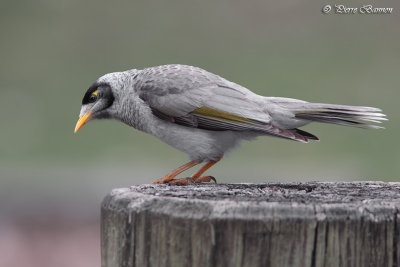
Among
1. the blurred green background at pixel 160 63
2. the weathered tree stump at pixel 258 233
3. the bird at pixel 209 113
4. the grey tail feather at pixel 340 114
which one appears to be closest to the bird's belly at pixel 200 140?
the bird at pixel 209 113

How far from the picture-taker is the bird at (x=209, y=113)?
25.4 ft

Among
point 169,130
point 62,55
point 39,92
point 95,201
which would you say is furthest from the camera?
point 62,55

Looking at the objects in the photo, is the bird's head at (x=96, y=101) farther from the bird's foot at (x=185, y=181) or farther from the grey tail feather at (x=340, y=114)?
the grey tail feather at (x=340, y=114)

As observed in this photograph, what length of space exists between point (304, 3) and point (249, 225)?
2649 cm

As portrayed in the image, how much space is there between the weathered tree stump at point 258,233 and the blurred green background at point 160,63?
27.5ft

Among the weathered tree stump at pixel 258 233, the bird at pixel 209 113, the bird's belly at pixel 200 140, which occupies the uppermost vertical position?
the bird at pixel 209 113

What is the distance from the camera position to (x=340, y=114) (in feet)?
25.4

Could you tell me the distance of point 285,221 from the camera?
15.1ft

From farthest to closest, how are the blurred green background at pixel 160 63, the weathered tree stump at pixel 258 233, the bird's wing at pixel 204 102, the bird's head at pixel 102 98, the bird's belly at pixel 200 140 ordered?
1. the blurred green background at pixel 160 63
2. the bird's head at pixel 102 98
3. the bird's belly at pixel 200 140
4. the bird's wing at pixel 204 102
5. the weathered tree stump at pixel 258 233

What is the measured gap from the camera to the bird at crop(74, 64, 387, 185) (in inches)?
305

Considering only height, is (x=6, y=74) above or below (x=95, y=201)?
above

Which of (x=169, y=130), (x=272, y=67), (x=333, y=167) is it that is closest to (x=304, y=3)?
(x=272, y=67)

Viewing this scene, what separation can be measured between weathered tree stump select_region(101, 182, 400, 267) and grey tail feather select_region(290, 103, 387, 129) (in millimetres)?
2837

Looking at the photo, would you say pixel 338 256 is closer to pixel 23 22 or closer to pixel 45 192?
pixel 45 192
